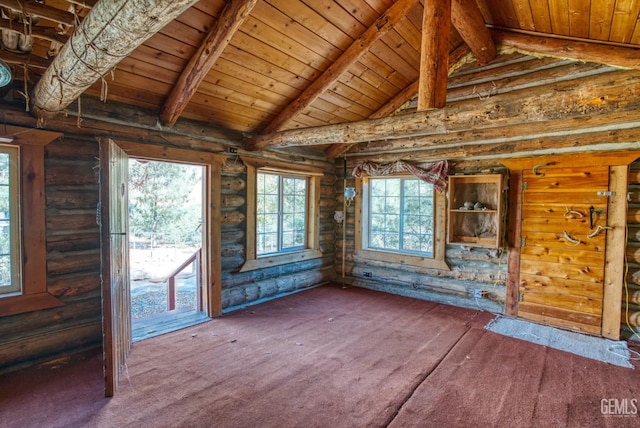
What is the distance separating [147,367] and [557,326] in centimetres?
502

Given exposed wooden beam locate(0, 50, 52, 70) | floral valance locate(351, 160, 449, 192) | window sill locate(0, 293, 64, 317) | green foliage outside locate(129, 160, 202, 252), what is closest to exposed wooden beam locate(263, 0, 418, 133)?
floral valance locate(351, 160, 449, 192)

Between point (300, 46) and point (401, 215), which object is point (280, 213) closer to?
point (401, 215)

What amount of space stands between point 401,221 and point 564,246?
7.80ft

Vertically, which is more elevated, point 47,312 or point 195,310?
point 47,312

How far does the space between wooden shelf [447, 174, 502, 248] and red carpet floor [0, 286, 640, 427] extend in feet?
4.89

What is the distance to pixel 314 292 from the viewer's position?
573cm

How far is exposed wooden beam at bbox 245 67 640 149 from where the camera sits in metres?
2.08

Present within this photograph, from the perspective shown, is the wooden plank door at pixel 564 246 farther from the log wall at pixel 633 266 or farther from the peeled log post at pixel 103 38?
the peeled log post at pixel 103 38

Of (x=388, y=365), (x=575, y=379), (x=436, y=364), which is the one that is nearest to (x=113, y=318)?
(x=388, y=365)

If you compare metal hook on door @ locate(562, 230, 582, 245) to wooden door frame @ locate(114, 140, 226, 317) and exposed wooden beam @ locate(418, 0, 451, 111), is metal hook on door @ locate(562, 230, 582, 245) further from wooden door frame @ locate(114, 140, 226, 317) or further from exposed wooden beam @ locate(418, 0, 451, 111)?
wooden door frame @ locate(114, 140, 226, 317)

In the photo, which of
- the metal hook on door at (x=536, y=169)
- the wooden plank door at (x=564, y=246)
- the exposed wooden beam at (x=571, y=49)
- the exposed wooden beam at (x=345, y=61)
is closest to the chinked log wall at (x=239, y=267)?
the exposed wooden beam at (x=345, y=61)

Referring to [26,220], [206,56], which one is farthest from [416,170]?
[26,220]

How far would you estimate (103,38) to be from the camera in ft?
5.40

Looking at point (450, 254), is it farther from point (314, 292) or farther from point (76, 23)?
point (76, 23)
